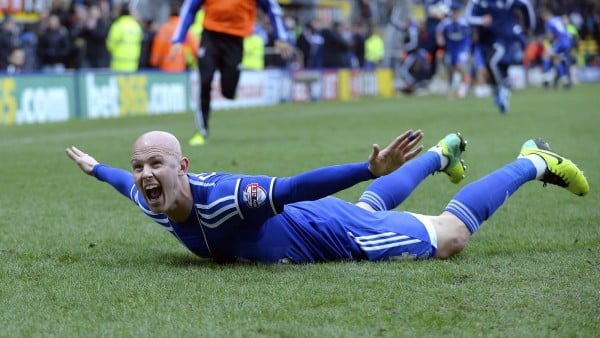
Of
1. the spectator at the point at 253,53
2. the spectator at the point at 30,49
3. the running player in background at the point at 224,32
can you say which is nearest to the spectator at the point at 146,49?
the spectator at the point at 253,53

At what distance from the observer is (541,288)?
5.06 meters

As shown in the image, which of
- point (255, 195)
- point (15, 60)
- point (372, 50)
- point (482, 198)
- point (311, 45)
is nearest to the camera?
point (255, 195)

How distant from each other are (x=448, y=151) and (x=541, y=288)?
1.71 m

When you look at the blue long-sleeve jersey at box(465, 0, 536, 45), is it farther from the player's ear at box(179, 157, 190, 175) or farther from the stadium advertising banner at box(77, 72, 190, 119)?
the player's ear at box(179, 157, 190, 175)

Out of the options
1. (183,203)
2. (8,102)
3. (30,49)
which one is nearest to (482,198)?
(183,203)

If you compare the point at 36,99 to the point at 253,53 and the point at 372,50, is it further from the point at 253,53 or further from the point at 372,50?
the point at 372,50

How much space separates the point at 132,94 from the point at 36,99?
285 centimetres

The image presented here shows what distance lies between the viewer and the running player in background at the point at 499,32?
19922 mm

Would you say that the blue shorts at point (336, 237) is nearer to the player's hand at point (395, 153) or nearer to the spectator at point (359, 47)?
the player's hand at point (395, 153)

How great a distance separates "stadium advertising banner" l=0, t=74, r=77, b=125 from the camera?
1888cm

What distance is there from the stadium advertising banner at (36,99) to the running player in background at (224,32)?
5.99m

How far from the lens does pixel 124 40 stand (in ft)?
77.6

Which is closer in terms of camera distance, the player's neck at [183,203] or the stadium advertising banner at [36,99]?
the player's neck at [183,203]

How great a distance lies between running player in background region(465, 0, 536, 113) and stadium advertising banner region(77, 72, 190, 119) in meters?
6.47
